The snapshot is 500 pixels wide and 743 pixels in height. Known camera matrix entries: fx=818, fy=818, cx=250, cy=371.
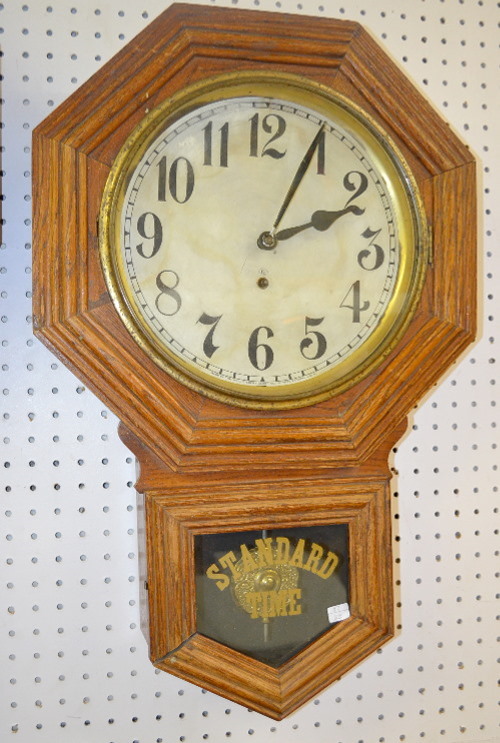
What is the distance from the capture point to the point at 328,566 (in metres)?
0.97

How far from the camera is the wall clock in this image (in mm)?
A: 905

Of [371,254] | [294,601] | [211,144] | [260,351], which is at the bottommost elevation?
[294,601]

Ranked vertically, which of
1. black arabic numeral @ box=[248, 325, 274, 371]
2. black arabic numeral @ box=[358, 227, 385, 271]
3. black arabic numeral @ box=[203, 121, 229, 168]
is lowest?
black arabic numeral @ box=[248, 325, 274, 371]

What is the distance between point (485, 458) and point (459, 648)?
0.28m

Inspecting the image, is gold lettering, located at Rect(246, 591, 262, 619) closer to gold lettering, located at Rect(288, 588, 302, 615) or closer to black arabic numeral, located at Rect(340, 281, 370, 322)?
gold lettering, located at Rect(288, 588, 302, 615)

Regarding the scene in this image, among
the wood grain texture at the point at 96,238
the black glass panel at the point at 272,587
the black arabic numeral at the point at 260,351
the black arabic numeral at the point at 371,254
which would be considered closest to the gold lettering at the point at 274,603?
the black glass panel at the point at 272,587

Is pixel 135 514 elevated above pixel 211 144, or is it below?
below

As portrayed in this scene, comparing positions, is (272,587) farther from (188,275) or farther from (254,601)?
(188,275)

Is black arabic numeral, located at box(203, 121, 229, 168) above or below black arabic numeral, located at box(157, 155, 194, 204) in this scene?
above

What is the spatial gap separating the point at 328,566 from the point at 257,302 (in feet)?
1.06

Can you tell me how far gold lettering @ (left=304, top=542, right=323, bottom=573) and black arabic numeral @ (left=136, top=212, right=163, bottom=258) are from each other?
0.39 meters

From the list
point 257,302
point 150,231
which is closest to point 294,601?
point 257,302

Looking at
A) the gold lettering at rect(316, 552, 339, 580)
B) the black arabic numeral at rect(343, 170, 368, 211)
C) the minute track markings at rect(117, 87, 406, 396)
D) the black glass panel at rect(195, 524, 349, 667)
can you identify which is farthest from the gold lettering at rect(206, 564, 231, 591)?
the black arabic numeral at rect(343, 170, 368, 211)

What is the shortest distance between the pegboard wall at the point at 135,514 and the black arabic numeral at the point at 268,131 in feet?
0.79
